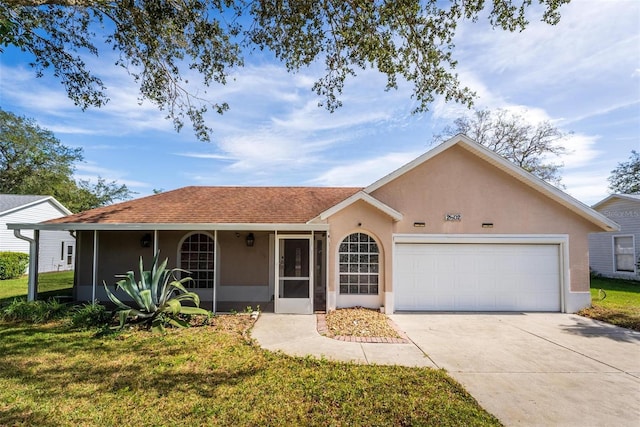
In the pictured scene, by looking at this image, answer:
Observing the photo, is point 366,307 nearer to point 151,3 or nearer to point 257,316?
point 257,316

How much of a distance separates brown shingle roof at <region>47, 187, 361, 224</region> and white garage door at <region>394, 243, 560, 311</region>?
12.7 feet

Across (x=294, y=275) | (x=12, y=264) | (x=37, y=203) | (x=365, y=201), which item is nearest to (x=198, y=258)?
(x=294, y=275)

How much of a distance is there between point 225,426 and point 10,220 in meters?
25.0

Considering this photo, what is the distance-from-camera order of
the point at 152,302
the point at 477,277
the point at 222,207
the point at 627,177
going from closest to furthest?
the point at 152,302 < the point at 477,277 < the point at 222,207 < the point at 627,177

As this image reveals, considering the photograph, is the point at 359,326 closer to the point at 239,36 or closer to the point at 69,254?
the point at 239,36

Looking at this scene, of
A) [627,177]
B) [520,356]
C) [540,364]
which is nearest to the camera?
[540,364]

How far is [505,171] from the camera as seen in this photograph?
10508 mm

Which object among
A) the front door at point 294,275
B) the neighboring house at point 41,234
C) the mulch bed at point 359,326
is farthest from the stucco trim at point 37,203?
the mulch bed at point 359,326

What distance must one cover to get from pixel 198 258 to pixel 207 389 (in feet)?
24.9

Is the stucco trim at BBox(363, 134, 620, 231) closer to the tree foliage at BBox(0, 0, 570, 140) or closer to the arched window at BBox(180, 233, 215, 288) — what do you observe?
the tree foliage at BBox(0, 0, 570, 140)

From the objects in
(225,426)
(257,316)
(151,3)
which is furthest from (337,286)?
(151,3)

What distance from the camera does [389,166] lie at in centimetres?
1714

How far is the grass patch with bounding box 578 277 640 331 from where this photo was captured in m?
9.05

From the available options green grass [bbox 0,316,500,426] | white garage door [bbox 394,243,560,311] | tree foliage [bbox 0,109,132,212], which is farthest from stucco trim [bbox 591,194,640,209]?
tree foliage [bbox 0,109,132,212]
